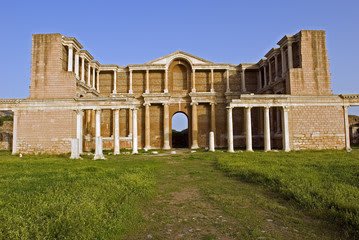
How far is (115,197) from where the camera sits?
7426mm

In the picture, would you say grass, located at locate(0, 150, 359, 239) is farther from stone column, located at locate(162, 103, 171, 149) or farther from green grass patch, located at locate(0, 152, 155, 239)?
stone column, located at locate(162, 103, 171, 149)

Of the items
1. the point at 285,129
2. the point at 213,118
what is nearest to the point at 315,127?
the point at 285,129

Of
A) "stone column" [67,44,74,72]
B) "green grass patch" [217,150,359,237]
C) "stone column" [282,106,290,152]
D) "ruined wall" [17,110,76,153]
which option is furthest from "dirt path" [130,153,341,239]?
"stone column" [67,44,74,72]

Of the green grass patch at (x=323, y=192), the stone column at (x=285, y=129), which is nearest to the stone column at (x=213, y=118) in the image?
the stone column at (x=285, y=129)

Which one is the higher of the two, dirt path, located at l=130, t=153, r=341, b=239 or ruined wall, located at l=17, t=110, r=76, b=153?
ruined wall, located at l=17, t=110, r=76, b=153

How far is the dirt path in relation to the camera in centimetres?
514

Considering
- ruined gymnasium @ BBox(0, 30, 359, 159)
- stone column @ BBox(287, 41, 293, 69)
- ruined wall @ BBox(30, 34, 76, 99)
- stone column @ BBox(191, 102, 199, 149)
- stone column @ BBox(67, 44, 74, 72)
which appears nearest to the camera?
ruined gymnasium @ BBox(0, 30, 359, 159)

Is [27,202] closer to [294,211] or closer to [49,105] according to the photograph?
[294,211]

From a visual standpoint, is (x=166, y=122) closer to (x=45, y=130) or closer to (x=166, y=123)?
(x=166, y=123)

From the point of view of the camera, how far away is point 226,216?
6.23 meters

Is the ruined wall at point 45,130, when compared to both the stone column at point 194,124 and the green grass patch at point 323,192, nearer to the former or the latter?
the stone column at point 194,124

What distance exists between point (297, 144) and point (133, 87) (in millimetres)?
20446

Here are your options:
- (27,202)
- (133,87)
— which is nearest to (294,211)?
(27,202)

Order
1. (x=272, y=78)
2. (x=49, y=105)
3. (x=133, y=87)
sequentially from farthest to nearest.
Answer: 1. (x=133, y=87)
2. (x=272, y=78)
3. (x=49, y=105)
